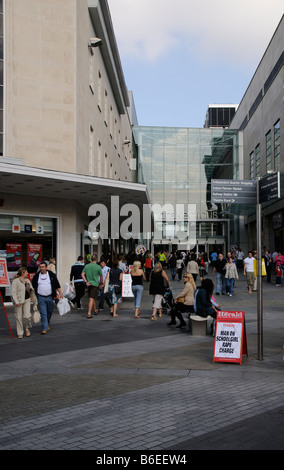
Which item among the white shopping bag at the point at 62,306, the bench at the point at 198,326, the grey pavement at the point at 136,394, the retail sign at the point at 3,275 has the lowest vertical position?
the grey pavement at the point at 136,394

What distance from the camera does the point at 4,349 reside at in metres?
9.84

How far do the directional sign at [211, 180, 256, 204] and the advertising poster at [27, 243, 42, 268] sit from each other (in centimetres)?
1077

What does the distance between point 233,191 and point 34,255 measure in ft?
36.1

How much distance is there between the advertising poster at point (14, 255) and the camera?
17812mm

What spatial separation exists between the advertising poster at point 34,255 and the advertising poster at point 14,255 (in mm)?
354

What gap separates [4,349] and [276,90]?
35.3m

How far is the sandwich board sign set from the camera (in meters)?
8.44

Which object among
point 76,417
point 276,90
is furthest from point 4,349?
point 276,90

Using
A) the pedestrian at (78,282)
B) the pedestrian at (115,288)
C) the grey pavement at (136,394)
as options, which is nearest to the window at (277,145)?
the pedestrian at (78,282)

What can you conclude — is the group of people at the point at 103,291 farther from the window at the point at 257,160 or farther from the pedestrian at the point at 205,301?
the window at the point at 257,160

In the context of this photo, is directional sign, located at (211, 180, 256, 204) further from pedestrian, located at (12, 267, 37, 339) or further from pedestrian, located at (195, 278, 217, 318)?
pedestrian, located at (12, 267, 37, 339)

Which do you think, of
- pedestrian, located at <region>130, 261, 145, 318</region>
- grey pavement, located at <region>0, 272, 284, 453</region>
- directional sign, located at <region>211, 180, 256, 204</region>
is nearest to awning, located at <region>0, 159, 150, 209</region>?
pedestrian, located at <region>130, 261, 145, 318</region>

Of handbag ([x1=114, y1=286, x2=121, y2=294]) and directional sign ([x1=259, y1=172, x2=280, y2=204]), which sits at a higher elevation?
directional sign ([x1=259, y1=172, x2=280, y2=204])
